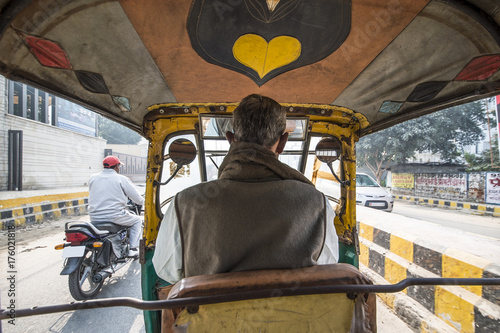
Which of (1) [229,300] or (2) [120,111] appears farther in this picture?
(2) [120,111]

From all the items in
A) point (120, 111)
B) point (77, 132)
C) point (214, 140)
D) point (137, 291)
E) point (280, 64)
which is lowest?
point (137, 291)

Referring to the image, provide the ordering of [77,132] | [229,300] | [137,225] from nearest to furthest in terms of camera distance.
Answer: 1. [229,300]
2. [137,225]
3. [77,132]

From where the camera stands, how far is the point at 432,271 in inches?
96.3

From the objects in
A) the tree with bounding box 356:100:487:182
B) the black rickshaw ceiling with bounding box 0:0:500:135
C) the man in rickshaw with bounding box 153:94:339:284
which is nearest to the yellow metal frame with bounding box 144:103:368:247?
the black rickshaw ceiling with bounding box 0:0:500:135

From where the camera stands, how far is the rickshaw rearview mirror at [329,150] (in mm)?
2629

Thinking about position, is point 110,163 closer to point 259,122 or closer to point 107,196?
point 107,196

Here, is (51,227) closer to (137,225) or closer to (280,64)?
(137,225)

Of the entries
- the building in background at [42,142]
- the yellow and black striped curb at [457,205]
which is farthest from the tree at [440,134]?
the building in background at [42,142]

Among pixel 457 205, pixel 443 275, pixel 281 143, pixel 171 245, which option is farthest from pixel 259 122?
pixel 457 205

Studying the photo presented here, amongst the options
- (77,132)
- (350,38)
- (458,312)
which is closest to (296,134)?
(350,38)

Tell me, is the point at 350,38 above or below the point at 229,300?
above

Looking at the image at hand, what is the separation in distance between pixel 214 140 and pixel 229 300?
1.95 m

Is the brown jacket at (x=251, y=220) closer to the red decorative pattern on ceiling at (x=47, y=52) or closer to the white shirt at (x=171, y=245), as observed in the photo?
the white shirt at (x=171, y=245)

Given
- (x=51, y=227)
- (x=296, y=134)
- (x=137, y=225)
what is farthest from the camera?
(x=51, y=227)
